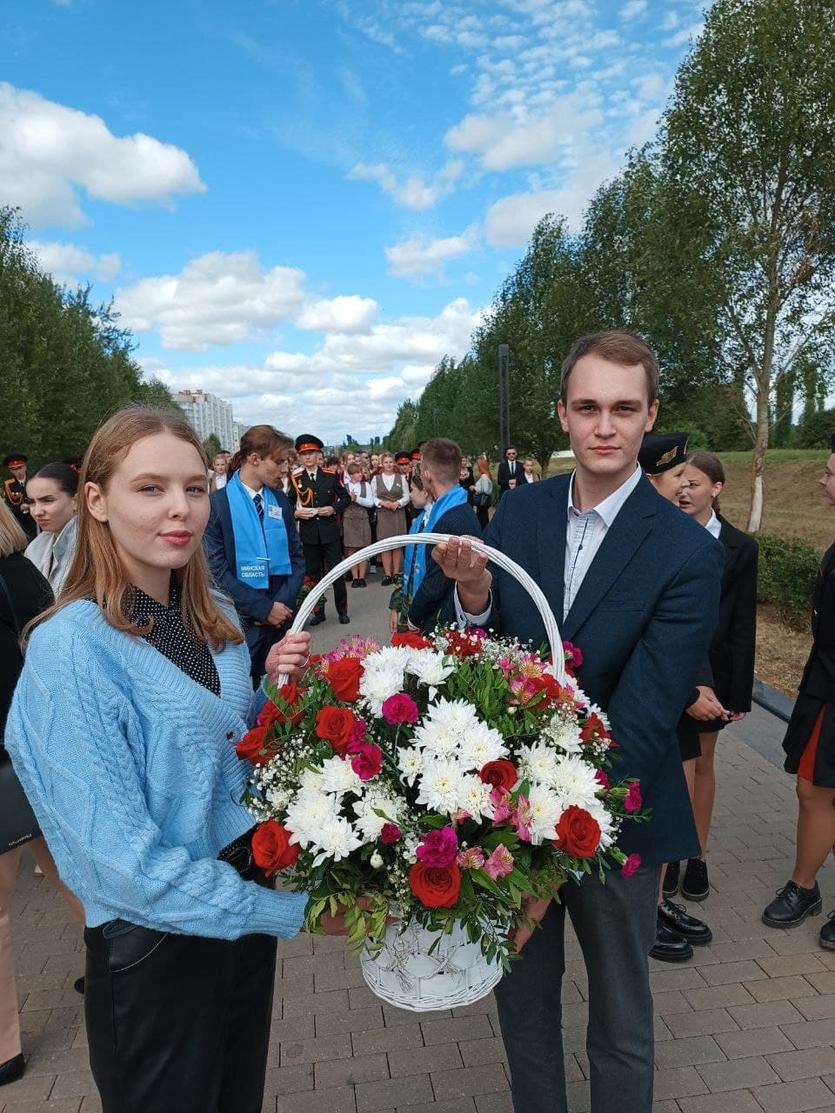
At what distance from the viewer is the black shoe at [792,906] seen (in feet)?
11.5

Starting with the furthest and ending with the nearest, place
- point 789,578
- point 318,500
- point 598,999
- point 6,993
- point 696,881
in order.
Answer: point 318,500, point 789,578, point 696,881, point 6,993, point 598,999

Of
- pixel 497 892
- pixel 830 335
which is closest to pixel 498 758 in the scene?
pixel 497 892

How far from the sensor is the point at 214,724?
163 cm

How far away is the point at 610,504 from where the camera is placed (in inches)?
81.4

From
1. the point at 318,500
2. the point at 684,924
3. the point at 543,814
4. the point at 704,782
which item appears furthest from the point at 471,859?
the point at 318,500

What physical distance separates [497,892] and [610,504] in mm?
1102

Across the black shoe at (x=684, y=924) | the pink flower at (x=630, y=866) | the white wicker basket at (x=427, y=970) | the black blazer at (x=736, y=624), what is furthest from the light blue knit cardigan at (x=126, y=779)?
the black blazer at (x=736, y=624)

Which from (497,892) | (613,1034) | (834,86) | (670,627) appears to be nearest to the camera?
(497,892)

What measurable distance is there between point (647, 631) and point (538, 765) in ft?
1.93

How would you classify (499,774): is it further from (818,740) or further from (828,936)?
(828,936)

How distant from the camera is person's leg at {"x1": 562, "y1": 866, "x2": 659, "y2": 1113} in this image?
199 centimetres

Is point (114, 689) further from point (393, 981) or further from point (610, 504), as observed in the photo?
point (610, 504)

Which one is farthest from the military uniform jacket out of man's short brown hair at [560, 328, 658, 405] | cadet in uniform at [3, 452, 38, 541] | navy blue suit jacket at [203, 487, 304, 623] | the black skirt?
man's short brown hair at [560, 328, 658, 405]

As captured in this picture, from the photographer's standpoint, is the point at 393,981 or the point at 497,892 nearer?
the point at 497,892
